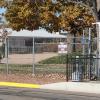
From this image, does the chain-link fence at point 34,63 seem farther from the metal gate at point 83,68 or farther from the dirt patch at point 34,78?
the metal gate at point 83,68

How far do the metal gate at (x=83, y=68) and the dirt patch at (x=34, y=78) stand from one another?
4.91 feet

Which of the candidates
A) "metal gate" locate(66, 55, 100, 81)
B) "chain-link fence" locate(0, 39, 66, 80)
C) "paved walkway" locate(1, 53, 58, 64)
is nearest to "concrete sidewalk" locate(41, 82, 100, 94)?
"metal gate" locate(66, 55, 100, 81)

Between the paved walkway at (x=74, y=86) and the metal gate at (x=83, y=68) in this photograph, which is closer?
the paved walkway at (x=74, y=86)

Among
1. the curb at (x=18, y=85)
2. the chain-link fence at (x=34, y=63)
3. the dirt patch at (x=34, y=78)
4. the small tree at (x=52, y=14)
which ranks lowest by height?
the curb at (x=18, y=85)

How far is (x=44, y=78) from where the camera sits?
956 inches

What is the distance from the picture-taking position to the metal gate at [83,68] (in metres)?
21.2

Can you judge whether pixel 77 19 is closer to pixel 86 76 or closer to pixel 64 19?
pixel 64 19

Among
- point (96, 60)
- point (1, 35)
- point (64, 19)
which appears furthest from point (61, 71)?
point (1, 35)

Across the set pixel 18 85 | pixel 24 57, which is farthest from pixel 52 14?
pixel 24 57

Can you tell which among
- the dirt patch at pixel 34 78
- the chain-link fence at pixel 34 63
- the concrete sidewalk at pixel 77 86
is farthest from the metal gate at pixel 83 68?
the chain-link fence at pixel 34 63

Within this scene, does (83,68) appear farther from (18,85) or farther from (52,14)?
(52,14)

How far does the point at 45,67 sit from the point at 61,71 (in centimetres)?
216

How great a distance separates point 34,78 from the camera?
80.2 ft

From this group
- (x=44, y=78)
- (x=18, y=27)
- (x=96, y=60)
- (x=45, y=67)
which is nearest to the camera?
(x=96, y=60)
